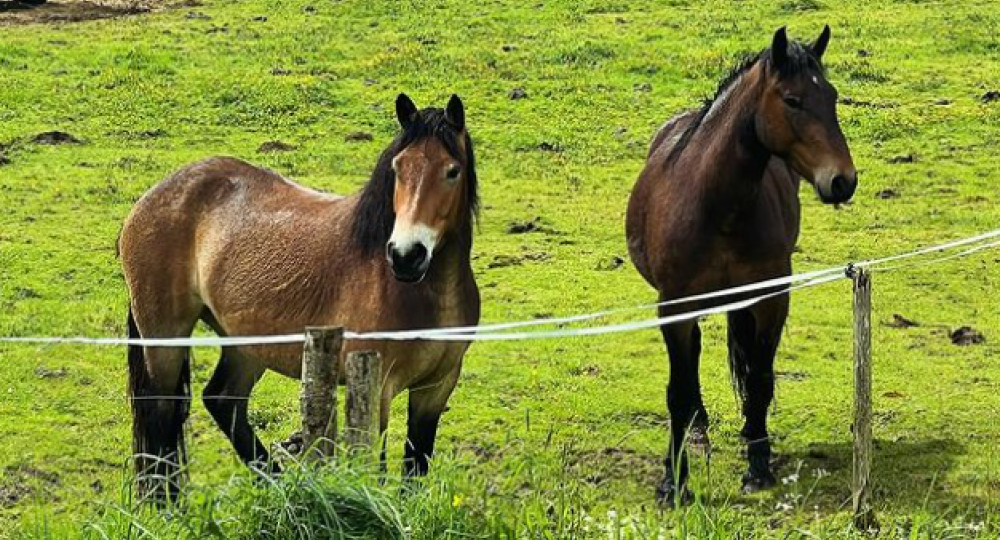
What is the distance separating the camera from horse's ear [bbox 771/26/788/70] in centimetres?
805

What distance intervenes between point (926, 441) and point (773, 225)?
1.83 metres

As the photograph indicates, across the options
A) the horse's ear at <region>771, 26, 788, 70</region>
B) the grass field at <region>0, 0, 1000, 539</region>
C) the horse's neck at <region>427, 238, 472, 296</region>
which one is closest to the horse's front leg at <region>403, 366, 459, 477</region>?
the grass field at <region>0, 0, 1000, 539</region>

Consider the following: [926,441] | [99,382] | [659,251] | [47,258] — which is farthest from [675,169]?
[47,258]

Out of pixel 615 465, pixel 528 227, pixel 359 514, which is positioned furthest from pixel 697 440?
pixel 528 227

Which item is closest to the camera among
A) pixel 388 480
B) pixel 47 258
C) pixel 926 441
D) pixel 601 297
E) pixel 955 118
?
pixel 388 480

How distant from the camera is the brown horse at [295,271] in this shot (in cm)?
714

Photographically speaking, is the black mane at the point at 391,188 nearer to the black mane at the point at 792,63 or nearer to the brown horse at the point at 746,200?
the brown horse at the point at 746,200

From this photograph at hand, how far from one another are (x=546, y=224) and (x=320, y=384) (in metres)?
9.57

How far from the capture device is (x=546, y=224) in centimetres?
1521

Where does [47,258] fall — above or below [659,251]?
below

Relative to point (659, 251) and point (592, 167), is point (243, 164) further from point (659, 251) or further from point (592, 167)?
point (592, 167)

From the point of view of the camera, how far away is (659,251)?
28.7 ft

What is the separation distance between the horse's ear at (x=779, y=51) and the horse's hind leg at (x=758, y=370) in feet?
4.22

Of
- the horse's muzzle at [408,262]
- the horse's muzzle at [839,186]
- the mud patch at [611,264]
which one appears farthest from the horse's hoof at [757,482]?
the mud patch at [611,264]
